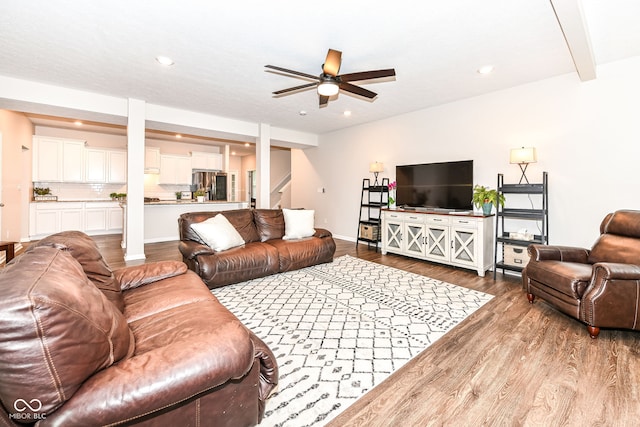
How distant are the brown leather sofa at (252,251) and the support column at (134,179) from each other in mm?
1630

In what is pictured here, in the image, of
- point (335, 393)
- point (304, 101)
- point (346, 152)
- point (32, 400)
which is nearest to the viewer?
point (32, 400)

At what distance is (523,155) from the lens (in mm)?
3801

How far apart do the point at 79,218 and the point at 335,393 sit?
8109mm

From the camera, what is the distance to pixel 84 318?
951mm

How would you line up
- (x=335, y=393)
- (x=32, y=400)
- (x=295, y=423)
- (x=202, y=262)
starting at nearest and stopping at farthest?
1. (x=32, y=400)
2. (x=295, y=423)
3. (x=335, y=393)
4. (x=202, y=262)

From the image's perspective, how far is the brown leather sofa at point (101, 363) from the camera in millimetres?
805

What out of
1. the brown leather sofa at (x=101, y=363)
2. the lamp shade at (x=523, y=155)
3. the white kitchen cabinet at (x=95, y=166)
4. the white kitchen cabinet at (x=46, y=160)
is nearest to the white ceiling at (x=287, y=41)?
the lamp shade at (x=523, y=155)

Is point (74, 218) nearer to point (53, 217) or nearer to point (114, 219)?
point (53, 217)

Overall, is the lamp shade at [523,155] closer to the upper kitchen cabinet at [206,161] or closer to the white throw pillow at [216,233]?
the white throw pillow at [216,233]

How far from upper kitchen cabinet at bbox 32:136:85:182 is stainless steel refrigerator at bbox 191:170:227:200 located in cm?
267

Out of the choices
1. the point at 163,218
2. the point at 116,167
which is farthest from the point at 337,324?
the point at 116,167

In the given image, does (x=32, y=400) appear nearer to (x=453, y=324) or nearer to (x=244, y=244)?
(x=453, y=324)

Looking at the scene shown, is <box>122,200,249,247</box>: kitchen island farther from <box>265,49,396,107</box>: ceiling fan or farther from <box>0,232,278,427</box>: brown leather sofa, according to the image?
<box>0,232,278,427</box>: brown leather sofa

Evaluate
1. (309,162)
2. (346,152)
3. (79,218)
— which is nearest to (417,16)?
(346,152)
